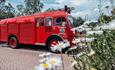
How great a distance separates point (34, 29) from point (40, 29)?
56 centimetres

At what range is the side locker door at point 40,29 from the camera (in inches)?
790

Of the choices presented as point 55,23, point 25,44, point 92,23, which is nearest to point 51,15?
point 55,23

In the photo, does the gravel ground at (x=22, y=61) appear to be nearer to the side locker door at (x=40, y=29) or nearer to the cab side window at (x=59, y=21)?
the side locker door at (x=40, y=29)

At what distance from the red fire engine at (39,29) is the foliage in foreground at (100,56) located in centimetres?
1289

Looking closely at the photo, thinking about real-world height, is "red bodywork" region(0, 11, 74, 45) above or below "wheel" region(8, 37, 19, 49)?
above

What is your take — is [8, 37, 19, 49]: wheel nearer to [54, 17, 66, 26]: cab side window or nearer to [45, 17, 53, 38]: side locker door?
[45, 17, 53, 38]: side locker door

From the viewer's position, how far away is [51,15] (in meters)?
19.7

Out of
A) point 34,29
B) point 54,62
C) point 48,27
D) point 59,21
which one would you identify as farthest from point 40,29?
point 54,62

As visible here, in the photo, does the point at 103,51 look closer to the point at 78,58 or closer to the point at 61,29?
the point at 78,58

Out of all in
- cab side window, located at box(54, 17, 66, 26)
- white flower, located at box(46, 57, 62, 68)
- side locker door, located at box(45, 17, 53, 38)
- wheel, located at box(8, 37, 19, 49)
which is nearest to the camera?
white flower, located at box(46, 57, 62, 68)

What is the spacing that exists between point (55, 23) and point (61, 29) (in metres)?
0.57

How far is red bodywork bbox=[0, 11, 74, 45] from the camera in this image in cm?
1893

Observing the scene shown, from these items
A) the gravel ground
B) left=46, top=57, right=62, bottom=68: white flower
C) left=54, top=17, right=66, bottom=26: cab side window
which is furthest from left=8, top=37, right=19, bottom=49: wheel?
left=46, top=57, right=62, bottom=68: white flower

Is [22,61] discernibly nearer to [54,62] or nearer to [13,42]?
[13,42]
